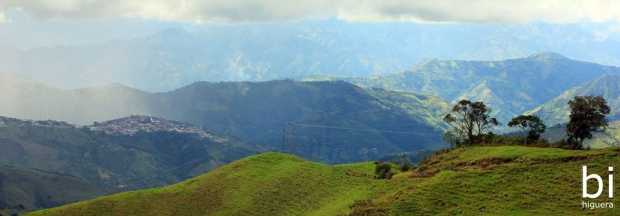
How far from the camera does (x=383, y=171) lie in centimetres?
14275

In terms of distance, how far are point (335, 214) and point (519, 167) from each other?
28.4 meters

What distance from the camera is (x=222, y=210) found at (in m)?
131

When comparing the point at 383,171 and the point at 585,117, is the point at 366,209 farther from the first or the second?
the point at 585,117

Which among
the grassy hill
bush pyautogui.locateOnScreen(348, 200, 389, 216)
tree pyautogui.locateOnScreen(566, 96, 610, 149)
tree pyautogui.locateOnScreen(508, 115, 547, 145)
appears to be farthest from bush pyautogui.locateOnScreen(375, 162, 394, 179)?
tree pyautogui.locateOnScreen(566, 96, 610, 149)

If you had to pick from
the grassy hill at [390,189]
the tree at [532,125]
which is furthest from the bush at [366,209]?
the tree at [532,125]

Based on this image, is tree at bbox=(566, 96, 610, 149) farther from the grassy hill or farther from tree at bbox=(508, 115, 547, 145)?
the grassy hill

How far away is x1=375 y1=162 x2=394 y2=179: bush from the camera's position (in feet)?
451

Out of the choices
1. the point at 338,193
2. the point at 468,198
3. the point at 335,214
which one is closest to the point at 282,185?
the point at 338,193

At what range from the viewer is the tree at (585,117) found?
142 m

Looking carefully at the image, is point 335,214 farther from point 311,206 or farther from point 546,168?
point 546,168

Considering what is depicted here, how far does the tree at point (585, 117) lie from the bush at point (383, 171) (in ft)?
116

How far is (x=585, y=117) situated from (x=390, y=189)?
49180mm

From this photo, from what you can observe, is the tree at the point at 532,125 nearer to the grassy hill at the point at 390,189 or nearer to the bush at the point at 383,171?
the grassy hill at the point at 390,189

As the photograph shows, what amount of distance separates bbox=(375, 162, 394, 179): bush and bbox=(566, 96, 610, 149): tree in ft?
116
